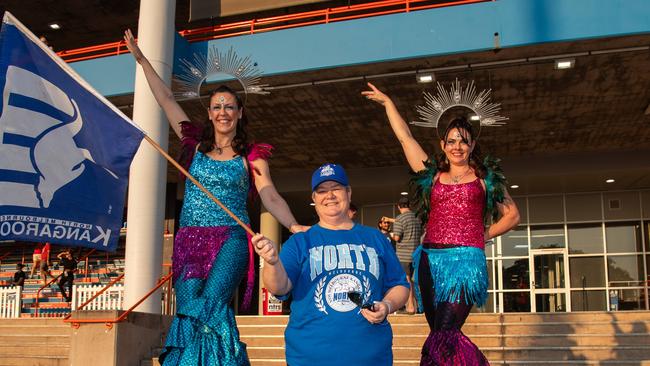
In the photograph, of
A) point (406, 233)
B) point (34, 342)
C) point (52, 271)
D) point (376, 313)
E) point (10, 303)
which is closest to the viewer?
point (376, 313)

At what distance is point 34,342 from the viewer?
12.5 metres

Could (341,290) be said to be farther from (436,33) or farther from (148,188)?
(436,33)

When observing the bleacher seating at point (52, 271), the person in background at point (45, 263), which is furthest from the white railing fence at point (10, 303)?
the person in background at point (45, 263)

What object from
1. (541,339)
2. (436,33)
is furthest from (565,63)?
(541,339)

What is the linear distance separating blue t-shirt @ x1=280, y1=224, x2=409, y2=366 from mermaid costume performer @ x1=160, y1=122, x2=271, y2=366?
0.54 m

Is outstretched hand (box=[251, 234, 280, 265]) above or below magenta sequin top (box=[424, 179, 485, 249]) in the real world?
below

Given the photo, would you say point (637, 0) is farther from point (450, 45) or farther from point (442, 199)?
point (442, 199)

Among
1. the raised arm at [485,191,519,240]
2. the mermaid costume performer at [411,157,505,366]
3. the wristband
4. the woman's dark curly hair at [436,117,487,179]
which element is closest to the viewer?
the wristband

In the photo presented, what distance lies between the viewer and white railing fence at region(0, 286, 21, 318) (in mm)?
16344

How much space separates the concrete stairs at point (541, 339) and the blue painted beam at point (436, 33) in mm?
4577

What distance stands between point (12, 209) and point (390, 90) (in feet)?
36.2

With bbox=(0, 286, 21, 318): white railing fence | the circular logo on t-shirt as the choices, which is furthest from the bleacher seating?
the circular logo on t-shirt

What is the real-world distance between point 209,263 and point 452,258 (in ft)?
6.34

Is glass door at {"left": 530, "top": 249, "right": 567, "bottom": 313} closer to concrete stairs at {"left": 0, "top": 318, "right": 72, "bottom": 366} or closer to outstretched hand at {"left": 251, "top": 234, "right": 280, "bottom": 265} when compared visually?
concrete stairs at {"left": 0, "top": 318, "right": 72, "bottom": 366}
